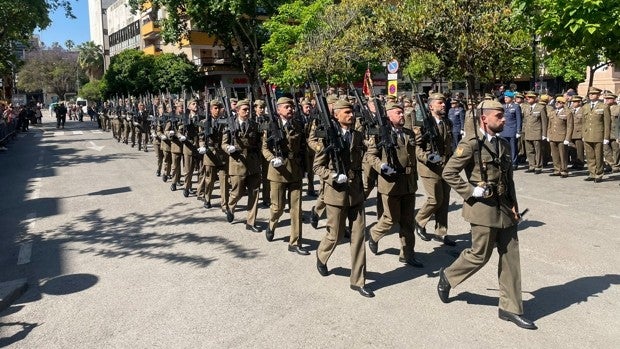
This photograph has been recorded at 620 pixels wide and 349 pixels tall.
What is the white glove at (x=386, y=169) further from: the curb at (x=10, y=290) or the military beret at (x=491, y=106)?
the curb at (x=10, y=290)

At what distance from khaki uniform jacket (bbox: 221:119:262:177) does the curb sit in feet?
10.6

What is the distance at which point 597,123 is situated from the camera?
1149 cm

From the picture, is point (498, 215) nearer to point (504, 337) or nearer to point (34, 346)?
point (504, 337)

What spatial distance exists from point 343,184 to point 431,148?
5.84ft

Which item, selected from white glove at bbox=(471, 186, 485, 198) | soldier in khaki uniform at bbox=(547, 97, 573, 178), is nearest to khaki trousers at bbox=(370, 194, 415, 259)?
white glove at bbox=(471, 186, 485, 198)

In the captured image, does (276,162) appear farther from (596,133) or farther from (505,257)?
(596,133)

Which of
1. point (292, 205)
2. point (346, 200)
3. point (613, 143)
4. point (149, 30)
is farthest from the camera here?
point (149, 30)

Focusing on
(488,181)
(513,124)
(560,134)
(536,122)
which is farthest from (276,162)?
(536,122)

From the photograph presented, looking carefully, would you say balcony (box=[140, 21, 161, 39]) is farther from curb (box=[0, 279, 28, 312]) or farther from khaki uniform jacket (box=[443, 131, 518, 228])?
khaki uniform jacket (box=[443, 131, 518, 228])

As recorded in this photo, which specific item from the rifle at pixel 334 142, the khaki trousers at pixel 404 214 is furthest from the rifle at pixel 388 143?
the rifle at pixel 334 142

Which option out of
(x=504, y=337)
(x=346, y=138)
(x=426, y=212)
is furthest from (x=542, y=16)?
(x=504, y=337)

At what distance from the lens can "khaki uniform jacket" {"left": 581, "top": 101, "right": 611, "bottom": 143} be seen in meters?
11.4

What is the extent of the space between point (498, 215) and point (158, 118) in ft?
32.7

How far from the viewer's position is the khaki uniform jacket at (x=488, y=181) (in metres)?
4.66
